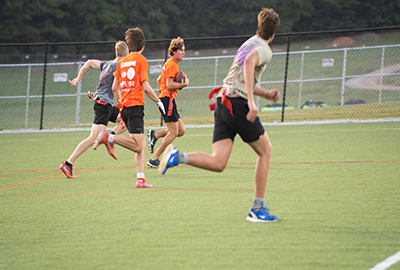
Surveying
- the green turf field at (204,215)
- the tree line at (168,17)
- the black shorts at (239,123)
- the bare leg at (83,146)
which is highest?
the tree line at (168,17)

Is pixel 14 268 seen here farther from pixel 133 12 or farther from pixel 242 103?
pixel 133 12

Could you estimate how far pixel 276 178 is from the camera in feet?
22.0

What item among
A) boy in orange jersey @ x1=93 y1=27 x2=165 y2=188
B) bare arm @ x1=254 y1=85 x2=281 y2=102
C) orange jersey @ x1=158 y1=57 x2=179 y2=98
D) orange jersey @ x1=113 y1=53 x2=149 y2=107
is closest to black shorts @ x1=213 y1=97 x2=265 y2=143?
bare arm @ x1=254 y1=85 x2=281 y2=102

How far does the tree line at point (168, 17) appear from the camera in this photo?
141ft

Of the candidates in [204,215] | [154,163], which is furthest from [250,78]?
[154,163]

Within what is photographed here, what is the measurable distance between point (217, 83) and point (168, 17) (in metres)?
16.1

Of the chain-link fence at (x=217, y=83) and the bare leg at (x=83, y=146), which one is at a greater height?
the chain-link fence at (x=217, y=83)

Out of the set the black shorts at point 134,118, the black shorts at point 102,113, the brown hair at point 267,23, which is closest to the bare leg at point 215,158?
the brown hair at point 267,23

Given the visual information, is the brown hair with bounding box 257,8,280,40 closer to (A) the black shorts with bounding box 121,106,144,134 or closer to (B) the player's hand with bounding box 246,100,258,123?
(B) the player's hand with bounding box 246,100,258,123

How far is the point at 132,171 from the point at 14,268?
4.28m

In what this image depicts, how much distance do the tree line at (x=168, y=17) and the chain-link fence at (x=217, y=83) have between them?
69.7 inches

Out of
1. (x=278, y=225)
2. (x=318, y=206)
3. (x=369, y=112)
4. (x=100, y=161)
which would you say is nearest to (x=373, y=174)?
(x=318, y=206)

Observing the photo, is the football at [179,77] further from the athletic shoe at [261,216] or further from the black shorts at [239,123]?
the athletic shoe at [261,216]

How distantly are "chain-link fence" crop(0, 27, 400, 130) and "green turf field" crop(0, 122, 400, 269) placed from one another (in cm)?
738
